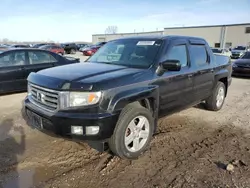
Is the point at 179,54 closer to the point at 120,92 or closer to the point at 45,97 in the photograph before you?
the point at 120,92

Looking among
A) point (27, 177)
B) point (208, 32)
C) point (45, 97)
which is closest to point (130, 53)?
point (45, 97)

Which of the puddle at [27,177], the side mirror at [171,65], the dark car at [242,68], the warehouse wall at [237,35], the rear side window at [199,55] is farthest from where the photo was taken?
the warehouse wall at [237,35]

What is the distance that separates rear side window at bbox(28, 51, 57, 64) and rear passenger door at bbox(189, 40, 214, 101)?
17.1 feet

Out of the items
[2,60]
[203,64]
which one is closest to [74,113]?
[203,64]

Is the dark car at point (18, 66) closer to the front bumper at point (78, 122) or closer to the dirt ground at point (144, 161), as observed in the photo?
the dirt ground at point (144, 161)

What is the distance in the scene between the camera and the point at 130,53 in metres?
4.28

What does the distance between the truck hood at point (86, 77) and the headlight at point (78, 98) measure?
0.07m

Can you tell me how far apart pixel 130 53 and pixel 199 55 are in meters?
1.71

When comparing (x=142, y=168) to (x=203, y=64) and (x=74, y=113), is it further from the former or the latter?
(x=203, y=64)

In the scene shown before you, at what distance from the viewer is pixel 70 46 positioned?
35781 mm

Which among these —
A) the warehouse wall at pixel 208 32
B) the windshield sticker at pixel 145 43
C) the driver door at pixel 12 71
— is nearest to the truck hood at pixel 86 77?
the windshield sticker at pixel 145 43

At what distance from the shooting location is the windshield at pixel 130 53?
399 cm

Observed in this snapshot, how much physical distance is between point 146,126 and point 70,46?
33966 millimetres

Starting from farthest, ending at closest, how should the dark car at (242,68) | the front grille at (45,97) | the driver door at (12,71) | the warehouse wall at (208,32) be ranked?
the warehouse wall at (208,32) < the dark car at (242,68) < the driver door at (12,71) < the front grille at (45,97)
